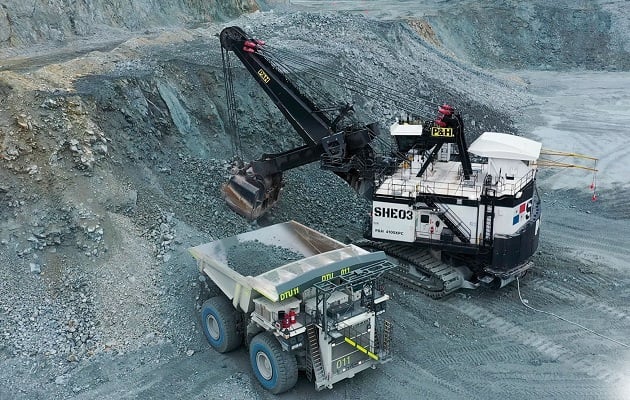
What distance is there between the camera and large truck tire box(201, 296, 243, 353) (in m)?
10.6

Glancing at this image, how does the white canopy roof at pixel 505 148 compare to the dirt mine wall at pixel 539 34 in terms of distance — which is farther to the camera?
the dirt mine wall at pixel 539 34

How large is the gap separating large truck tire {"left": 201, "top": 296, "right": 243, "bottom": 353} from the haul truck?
16 millimetres

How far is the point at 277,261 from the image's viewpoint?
36.3 ft

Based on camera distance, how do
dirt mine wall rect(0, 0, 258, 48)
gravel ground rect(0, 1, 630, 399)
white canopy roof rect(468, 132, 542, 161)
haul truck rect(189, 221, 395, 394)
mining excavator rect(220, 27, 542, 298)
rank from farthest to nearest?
dirt mine wall rect(0, 0, 258, 48) < white canopy roof rect(468, 132, 542, 161) < mining excavator rect(220, 27, 542, 298) < gravel ground rect(0, 1, 630, 399) < haul truck rect(189, 221, 395, 394)

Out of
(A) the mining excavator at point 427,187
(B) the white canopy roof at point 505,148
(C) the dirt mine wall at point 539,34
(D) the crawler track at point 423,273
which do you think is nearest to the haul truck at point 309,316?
(D) the crawler track at point 423,273

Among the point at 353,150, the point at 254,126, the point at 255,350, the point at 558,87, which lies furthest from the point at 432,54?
the point at 255,350

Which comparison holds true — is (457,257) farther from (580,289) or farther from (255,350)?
(255,350)

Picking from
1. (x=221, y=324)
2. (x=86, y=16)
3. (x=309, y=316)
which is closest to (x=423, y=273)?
(x=309, y=316)

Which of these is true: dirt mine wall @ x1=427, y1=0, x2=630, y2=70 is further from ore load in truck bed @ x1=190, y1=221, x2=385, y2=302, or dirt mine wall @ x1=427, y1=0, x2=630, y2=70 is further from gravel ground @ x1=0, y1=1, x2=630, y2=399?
ore load in truck bed @ x1=190, y1=221, x2=385, y2=302

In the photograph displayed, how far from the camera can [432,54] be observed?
93.7 ft

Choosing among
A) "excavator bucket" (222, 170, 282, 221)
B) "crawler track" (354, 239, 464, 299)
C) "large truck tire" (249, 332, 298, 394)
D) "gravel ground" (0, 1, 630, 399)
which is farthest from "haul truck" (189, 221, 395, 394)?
"excavator bucket" (222, 170, 282, 221)

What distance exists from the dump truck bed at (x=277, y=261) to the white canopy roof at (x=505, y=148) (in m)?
3.85

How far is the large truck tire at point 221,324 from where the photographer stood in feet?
34.8

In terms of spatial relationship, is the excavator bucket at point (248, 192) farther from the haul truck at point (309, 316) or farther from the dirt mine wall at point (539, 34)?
the dirt mine wall at point (539, 34)
